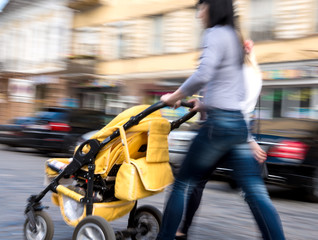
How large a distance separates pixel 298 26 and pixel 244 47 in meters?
13.9

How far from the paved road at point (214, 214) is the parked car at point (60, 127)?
3967 millimetres

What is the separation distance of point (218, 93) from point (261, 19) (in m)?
15.3

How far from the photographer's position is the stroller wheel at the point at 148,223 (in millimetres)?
3918

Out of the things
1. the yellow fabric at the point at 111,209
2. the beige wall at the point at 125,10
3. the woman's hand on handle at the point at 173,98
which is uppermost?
the beige wall at the point at 125,10

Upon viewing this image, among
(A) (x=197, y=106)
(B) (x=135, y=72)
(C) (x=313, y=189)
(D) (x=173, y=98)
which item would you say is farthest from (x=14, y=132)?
(D) (x=173, y=98)

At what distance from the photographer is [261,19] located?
58.0 ft

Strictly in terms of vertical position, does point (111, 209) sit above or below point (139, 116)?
below

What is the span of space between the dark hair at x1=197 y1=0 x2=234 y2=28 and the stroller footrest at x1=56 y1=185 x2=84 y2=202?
147cm

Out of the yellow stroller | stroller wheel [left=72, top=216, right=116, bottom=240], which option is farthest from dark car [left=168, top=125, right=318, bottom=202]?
stroller wheel [left=72, top=216, right=116, bottom=240]

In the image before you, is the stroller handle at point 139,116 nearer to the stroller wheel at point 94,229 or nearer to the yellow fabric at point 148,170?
the yellow fabric at point 148,170

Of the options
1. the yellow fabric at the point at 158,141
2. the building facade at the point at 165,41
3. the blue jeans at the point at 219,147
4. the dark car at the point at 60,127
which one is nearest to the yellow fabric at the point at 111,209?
the yellow fabric at the point at 158,141

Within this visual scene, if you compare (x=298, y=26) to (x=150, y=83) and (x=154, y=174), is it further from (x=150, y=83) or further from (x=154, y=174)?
(x=154, y=174)

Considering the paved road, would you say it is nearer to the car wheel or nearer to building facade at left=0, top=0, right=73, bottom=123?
the car wheel

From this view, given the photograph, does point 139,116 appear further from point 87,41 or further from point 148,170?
point 87,41
